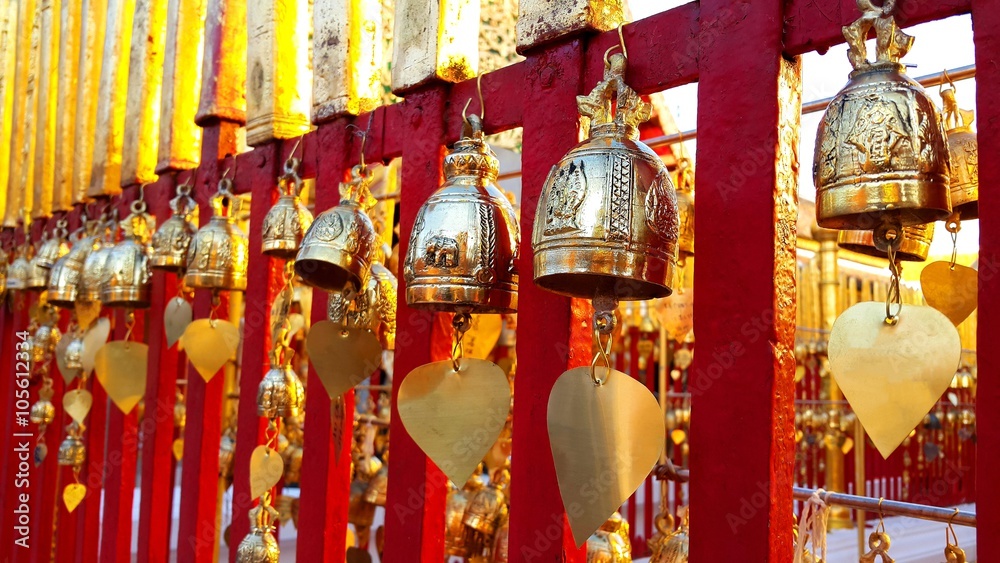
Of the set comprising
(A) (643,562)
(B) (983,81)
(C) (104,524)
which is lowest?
(A) (643,562)

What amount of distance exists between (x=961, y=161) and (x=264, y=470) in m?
1.56

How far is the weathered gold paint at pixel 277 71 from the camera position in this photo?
85.5 inches

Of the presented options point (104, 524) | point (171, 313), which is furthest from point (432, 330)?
point (104, 524)

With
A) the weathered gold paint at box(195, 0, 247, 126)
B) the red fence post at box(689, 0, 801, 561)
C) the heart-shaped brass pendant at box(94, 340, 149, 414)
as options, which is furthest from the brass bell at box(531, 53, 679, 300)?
the heart-shaped brass pendant at box(94, 340, 149, 414)

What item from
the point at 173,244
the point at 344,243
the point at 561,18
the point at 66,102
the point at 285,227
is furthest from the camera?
the point at 66,102

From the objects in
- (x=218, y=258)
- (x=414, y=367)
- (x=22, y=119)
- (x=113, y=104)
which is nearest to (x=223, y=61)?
(x=218, y=258)

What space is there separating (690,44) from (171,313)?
5.67 ft

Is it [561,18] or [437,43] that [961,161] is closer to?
[561,18]

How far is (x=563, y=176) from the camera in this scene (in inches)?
45.8

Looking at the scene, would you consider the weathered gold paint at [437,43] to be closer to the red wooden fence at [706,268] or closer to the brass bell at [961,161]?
the red wooden fence at [706,268]

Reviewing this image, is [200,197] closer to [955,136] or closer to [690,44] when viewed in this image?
[690,44]

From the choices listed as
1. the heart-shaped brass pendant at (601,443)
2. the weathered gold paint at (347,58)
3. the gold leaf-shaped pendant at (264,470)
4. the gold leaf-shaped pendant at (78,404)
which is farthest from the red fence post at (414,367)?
the gold leaf-shaped pendant at (78,404)

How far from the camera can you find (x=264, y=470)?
77.1 inches

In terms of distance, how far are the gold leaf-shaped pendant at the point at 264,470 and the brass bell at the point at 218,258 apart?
0.46m
